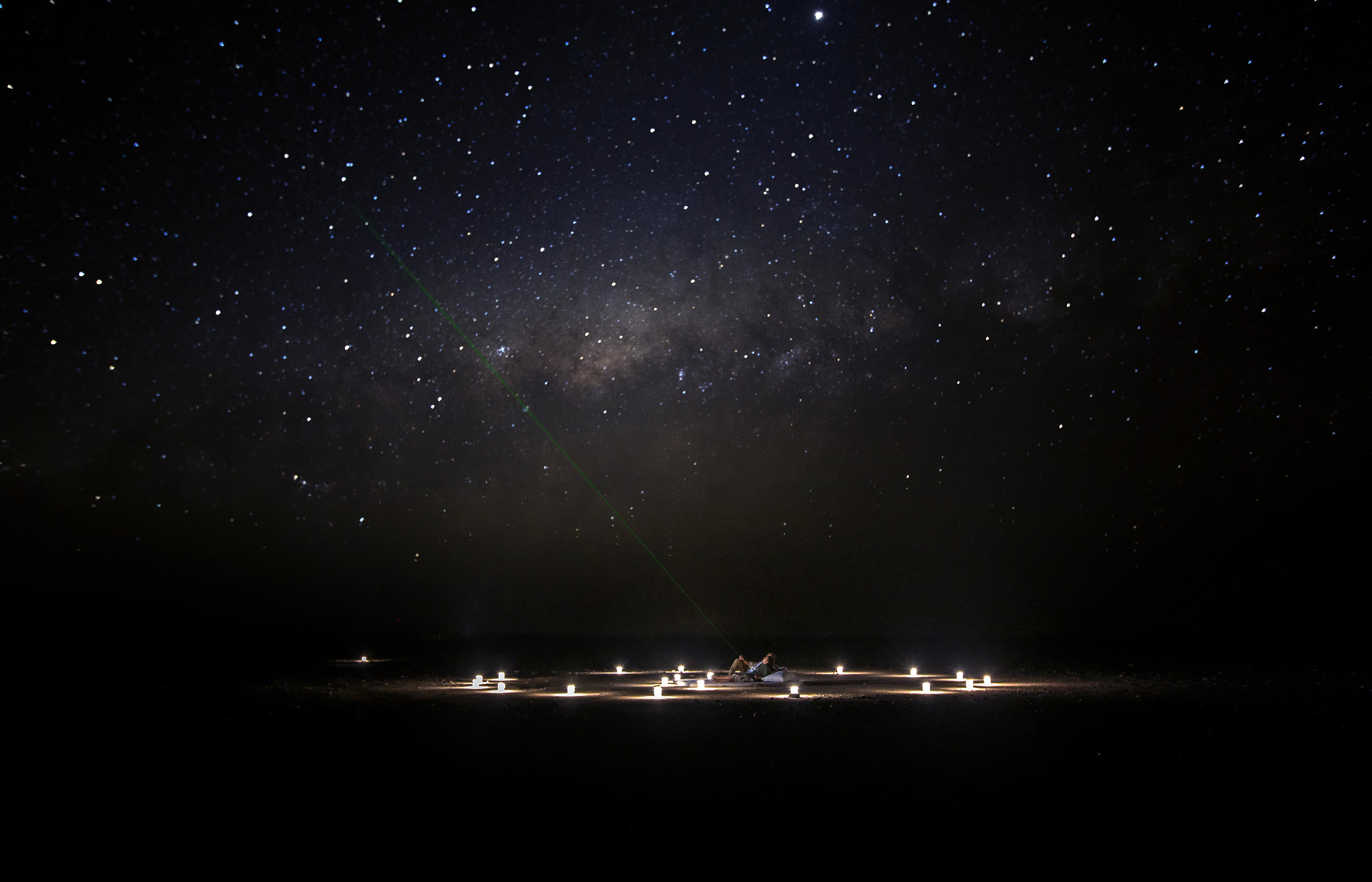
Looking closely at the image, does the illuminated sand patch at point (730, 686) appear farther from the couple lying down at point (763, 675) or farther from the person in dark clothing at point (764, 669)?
the person in dark clothing at point (764, 669)

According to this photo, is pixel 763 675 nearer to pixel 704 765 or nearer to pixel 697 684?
pixel 697 684

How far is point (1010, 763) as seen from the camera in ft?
28.6

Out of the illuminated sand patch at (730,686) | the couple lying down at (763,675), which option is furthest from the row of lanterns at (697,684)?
the couple lying down at (763,675)

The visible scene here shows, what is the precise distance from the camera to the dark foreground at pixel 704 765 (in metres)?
6.68

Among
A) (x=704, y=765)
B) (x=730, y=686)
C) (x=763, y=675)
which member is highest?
(x=704, y=765)

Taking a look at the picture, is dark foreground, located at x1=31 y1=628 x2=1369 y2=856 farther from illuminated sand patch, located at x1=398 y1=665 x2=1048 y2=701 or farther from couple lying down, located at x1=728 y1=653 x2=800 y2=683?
couple lying down, located at x1=728 y1=653 x2=800 y2=683

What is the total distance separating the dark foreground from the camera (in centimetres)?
668

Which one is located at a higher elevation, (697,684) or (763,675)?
(763,675)

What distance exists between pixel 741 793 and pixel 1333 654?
111 feet

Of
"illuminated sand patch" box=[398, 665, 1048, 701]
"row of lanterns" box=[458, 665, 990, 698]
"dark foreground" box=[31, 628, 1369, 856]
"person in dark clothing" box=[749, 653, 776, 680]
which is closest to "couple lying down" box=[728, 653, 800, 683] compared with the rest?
"person in dark clothing" box=[749, 653, 776, 680]

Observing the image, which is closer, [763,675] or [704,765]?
[704,765]

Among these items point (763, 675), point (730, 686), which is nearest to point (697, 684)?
point (730, 686)

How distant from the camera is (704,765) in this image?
8.76 metres

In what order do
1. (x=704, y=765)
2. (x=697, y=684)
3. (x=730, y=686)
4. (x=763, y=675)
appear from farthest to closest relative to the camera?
(x=763, y=675)
(x=697, y=684)
(x=730, y=686)
(x=704, y=765)
